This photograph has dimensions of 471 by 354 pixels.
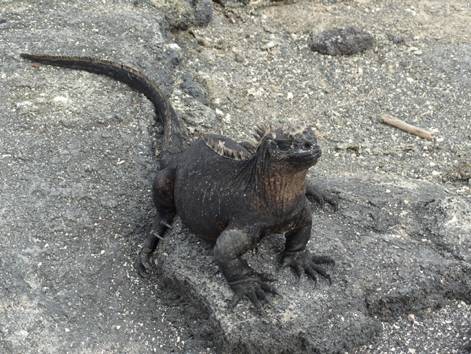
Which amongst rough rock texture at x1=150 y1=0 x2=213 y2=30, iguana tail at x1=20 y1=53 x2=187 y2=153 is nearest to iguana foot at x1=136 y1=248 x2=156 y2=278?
iguana tail at x1=20 y1=53 x2=187 y2=153

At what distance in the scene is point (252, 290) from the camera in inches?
153

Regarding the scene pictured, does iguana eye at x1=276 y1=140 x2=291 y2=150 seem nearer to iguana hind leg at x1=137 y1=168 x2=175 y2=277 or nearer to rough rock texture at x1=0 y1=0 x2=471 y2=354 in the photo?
rough rock texture at x1=0 y1=0 x2=471 y2=354

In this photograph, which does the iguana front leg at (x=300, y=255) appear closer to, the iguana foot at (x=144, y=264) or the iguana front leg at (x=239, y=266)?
the iguana front leg at (x=239, y=266)

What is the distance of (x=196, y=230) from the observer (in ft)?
13.8

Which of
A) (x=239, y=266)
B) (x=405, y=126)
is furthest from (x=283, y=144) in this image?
(x=405, y=126)

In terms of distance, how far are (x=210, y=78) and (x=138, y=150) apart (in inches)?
63.0

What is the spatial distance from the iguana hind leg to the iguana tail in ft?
1.67

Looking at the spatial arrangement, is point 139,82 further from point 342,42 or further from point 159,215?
point 342,42

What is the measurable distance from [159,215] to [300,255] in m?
1.05

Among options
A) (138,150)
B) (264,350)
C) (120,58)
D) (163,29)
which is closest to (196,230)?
(264,350)

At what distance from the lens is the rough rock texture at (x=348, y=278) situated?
3865 millimetres

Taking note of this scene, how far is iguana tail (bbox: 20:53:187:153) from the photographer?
16.7ft

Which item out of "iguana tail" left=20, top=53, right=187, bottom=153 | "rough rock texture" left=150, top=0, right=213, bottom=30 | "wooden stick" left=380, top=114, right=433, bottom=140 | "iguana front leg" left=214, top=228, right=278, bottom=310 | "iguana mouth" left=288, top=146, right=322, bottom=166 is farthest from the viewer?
"rough rock texture" left=150, top=0, right=213, bottom=30

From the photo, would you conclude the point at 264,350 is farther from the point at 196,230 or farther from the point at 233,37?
the point at 233,37
